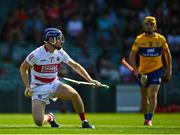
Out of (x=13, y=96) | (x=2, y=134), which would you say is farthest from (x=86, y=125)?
(x=13, y=96)

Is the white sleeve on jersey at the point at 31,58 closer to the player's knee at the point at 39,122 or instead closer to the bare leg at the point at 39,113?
the bare leg at the point at 39,113

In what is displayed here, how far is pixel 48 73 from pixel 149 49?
3.63 meters

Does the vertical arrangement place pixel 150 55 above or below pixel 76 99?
above

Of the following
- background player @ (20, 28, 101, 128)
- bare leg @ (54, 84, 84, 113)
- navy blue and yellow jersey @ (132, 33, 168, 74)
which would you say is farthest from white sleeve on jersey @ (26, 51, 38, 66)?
navy blue and yellow jersey @ (132, 33, 168, 74)

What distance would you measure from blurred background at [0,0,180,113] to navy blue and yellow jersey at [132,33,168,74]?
9.17 meters

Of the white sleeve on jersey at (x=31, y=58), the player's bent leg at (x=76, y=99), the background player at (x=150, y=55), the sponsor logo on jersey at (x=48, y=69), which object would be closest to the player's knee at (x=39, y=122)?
the player's bent leg at (x=76, y=99)

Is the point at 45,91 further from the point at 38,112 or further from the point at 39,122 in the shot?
the point at 39,122

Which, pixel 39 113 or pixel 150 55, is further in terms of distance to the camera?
pixel 150 55

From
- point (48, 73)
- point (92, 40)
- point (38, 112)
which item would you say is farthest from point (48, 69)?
point (92, 40)

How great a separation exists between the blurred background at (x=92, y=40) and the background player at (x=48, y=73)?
11.5 metres

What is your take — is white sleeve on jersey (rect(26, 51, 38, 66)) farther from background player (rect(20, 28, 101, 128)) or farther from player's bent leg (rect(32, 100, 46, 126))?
player's bent leg (rect(32, 100, 46, 126))

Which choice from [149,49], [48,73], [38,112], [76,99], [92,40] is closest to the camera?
[76,99]

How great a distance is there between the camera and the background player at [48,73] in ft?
57.5

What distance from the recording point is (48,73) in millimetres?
17734
